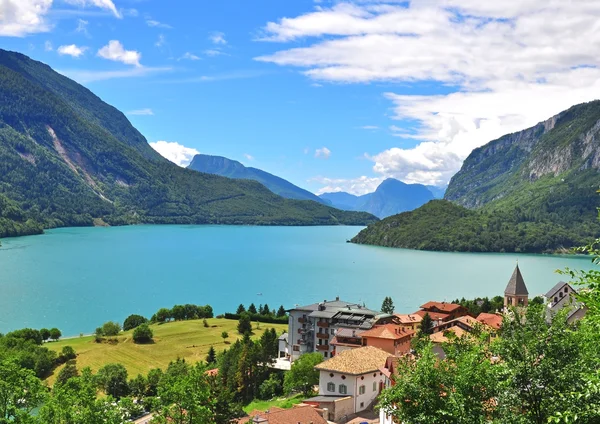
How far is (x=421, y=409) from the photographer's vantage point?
1228 cm

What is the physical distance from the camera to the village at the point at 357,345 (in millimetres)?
25000

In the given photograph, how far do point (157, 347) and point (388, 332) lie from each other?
2441cm

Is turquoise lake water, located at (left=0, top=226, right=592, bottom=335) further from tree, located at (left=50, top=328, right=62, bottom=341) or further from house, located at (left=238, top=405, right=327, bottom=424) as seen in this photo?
house, located at (left=238, top=405, right=327, bottom=424)

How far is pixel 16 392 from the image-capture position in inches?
639

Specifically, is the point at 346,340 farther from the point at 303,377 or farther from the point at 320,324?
the point at 303,377

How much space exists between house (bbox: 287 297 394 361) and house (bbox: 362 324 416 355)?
168 inches

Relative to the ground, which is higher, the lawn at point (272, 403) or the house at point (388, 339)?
the house at point (388, 339)

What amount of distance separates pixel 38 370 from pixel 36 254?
9086 centimetres

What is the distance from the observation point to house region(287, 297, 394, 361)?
46.0 metres

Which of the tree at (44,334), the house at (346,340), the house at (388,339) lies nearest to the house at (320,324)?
the house at (346,340)

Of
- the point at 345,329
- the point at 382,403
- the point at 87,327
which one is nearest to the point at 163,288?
the point at 87,327

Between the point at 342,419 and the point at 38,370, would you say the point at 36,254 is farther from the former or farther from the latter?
the point at 342,419

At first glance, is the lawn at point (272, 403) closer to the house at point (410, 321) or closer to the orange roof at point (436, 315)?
the house at point (410, 321)

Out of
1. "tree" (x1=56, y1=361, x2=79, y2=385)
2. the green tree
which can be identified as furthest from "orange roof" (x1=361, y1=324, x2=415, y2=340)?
the green tree
